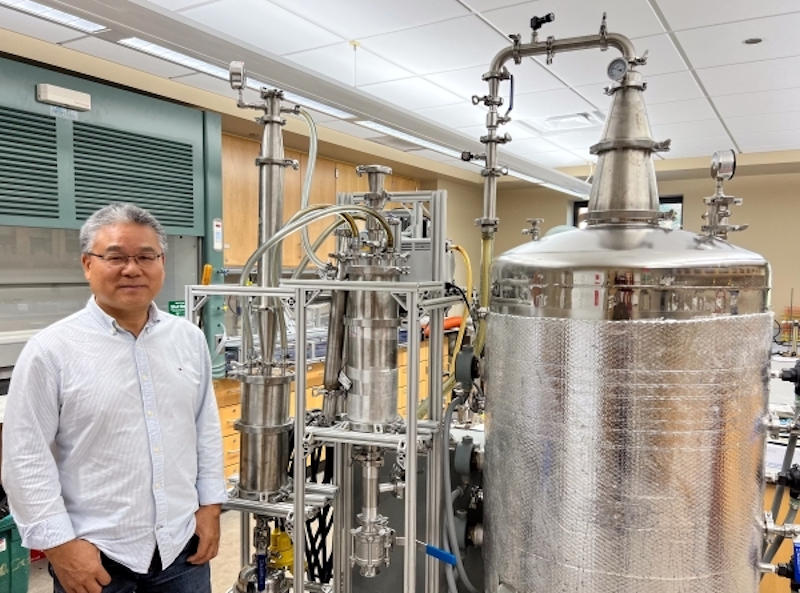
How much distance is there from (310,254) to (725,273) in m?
1.24

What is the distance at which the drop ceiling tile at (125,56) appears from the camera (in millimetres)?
3068

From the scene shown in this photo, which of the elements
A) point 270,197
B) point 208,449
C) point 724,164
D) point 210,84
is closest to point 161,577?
point 208,449

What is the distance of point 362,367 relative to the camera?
1.74 metres

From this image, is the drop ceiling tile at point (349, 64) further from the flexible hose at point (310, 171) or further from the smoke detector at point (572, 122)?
the smoke detector at point (572, 122)

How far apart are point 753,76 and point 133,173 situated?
3793mm

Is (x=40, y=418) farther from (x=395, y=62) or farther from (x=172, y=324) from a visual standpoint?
(x=395, y=62)

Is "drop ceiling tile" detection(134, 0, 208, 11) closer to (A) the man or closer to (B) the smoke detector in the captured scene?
(A) the man

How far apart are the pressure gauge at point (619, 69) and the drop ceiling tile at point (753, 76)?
249 cm

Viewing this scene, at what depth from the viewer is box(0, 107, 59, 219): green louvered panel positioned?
2.81 metres

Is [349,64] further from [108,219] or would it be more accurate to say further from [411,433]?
[411,433]

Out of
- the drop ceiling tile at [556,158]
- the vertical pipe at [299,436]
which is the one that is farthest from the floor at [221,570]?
the drop ceiling tile at [556,158]

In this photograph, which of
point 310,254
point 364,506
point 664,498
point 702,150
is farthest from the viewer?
point 702,150

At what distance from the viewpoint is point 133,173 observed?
3379mm

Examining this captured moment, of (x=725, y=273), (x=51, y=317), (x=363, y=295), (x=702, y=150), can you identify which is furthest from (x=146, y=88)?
(x=702, y=150)
